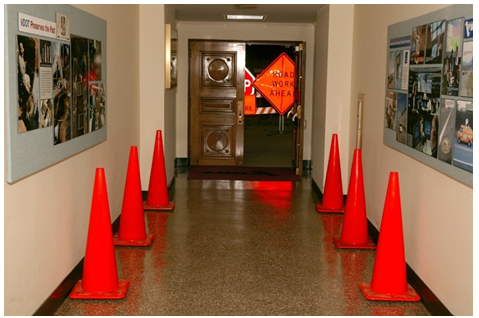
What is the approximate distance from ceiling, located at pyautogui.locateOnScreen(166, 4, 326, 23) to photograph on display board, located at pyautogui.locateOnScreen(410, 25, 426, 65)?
3.13 metres

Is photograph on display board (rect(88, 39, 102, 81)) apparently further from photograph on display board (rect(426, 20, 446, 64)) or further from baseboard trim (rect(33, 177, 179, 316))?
photograph on display board (rect(426, 20, 446, 64))

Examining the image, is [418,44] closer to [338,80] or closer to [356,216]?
[356,216]

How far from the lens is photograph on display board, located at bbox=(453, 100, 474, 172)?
3.09 m

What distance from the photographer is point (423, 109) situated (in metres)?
3.94

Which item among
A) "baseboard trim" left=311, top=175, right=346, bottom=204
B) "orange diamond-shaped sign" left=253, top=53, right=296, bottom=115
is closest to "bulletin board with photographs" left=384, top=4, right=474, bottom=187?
"baseboard trim" left=311, top=175, right=346, bottom=204

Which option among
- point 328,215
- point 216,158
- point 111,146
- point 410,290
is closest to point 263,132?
point 216,158

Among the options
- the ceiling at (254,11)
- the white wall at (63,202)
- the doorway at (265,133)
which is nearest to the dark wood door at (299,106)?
the ceiling at (254,11)

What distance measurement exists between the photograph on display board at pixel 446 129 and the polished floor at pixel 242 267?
0.97 metres

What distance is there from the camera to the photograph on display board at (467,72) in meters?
3.08

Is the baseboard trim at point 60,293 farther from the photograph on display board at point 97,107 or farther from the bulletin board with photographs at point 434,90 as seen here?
the bulletin board with photographs at point 434,90

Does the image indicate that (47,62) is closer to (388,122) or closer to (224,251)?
(224,251)

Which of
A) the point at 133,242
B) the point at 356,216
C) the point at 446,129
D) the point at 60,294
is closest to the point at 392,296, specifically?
the point at 446,129

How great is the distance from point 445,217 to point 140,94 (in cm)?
419

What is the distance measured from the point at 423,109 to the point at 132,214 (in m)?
2.45
